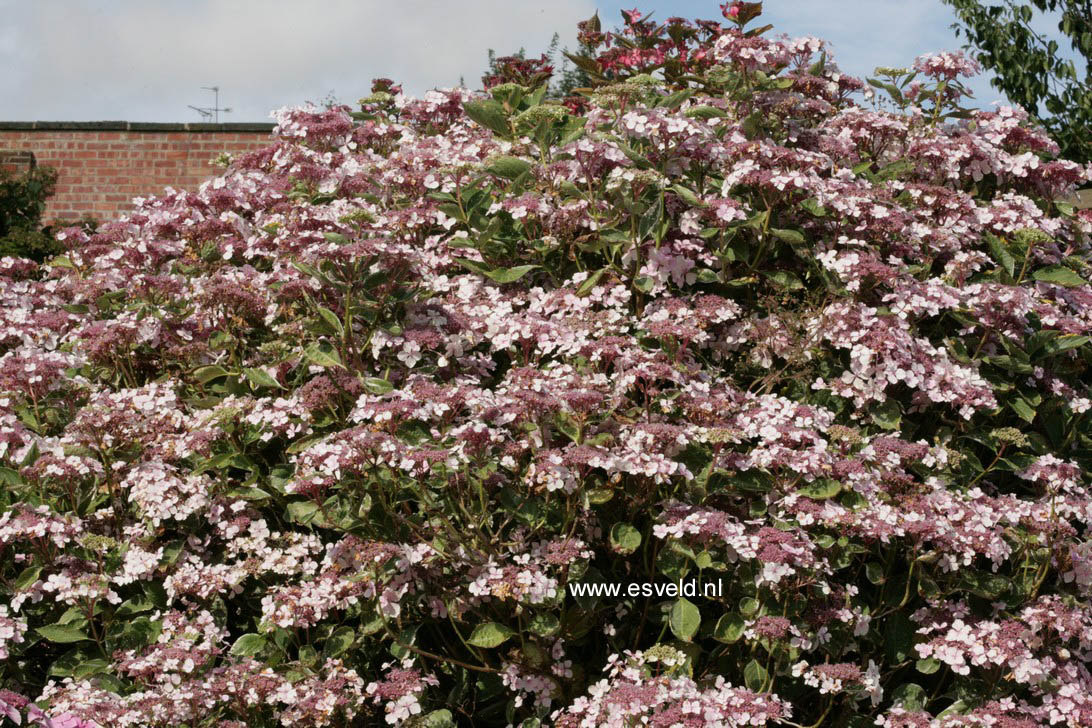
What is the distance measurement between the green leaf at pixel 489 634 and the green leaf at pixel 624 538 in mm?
350

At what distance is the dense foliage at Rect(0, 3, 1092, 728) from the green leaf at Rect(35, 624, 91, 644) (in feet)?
0.08

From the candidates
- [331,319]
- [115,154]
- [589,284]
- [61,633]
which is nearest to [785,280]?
[589,284]

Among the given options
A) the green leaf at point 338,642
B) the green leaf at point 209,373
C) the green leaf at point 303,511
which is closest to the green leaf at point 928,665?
the green leaf at point 338,642

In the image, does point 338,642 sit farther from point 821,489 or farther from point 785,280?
point 785,280

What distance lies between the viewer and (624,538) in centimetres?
292

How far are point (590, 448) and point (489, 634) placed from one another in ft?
1.82

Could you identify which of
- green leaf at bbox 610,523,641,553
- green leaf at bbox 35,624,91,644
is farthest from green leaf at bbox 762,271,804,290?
green leaf at bbox 35,624,91,644

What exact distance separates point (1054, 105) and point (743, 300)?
6.96m

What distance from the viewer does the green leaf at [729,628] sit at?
9.56ft

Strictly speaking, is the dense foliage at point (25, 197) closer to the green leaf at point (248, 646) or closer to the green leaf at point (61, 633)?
the green leaf at point (61, 633)

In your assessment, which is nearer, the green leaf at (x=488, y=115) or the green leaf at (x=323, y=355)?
the green leaf at (x=323, y=355)

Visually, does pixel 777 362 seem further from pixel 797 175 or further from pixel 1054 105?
pixel 1054 105

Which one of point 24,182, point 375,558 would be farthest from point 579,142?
point 24,182

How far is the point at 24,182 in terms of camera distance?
12.5 metres
